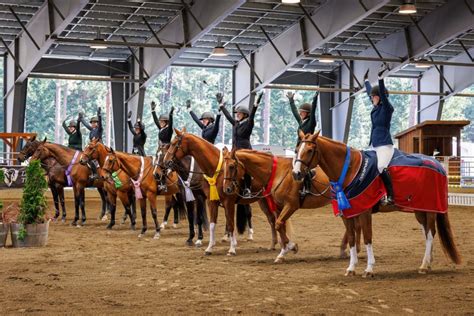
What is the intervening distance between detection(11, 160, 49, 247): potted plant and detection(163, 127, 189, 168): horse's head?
2033 millimetres

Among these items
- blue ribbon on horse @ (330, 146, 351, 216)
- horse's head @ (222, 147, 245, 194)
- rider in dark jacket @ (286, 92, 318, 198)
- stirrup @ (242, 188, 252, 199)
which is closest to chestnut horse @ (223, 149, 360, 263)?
horse's head @ (222, 147, 245, 194)

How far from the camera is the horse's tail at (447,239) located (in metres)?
9.41

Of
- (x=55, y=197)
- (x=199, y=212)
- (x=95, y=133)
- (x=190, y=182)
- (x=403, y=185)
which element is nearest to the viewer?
(x=403, y=185)

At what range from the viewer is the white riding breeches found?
29.9 feet

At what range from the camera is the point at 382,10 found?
27547mm

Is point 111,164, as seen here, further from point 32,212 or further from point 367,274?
point 367,274

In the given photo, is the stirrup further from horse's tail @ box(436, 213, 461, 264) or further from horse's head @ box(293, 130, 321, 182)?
horse's tail @ box(436, 213, 461, 264)

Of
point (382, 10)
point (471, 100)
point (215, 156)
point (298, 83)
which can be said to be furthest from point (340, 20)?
point (471, 100)

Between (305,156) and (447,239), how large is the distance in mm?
2046

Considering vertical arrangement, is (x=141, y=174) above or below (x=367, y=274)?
above

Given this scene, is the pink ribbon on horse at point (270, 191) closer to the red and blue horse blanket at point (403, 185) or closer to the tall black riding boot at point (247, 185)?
the tall black riding boot at point (247, 185)

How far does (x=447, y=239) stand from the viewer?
31.1ft

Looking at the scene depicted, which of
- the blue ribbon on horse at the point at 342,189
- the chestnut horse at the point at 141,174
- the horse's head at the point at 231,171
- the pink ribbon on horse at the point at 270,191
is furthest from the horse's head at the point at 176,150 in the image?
the blue ribbon on horse at the point at 342,189

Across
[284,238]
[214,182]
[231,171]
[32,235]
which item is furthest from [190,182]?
[32,235]
